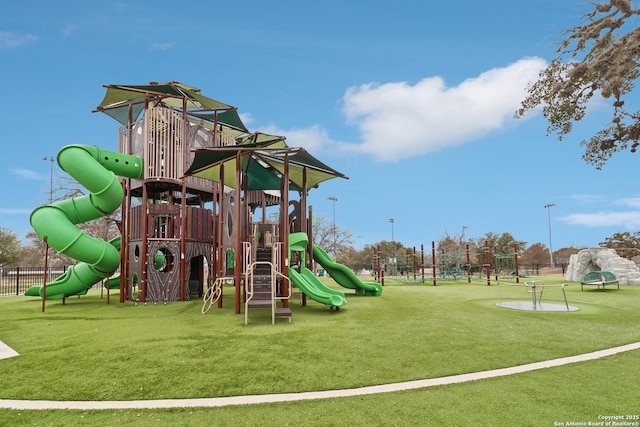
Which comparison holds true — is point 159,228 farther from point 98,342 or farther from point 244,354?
point 244,354

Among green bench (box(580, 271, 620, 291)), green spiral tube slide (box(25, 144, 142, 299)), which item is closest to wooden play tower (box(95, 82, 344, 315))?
green spiral tube slide (box(25, 144, 142, 299))

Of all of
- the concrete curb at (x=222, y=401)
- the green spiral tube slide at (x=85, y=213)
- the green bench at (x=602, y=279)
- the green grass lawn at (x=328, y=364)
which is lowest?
the concrete curb at (x=222, y=401)

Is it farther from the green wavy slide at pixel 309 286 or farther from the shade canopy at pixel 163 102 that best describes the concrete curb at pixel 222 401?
the shade canopy at pixel 163 102

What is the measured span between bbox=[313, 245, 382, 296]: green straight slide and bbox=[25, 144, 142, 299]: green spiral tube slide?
25.5 feet

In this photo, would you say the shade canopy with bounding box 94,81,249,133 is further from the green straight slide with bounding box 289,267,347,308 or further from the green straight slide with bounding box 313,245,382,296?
the green straight slide with bounding box 289,267,347,308

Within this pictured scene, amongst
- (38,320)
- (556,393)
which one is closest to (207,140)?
(38,320)

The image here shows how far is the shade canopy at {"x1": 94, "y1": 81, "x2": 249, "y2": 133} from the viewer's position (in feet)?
52.9

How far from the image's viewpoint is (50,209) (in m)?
15.0

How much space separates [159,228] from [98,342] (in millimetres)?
8663

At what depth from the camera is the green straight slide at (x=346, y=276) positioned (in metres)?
16.4

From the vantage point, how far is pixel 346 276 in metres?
16.9

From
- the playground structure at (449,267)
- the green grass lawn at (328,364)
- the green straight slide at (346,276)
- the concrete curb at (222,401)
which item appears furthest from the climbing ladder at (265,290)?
the playground structure at (449,267)

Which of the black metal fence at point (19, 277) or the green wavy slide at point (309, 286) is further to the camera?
the black metal fence at point (19, 277)

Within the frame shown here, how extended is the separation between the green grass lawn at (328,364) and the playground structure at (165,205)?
10.4ft
